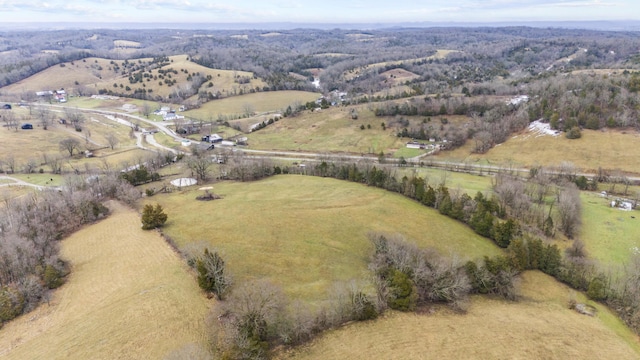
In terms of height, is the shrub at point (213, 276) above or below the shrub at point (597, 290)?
above

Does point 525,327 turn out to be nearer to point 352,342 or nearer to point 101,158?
point 352,342

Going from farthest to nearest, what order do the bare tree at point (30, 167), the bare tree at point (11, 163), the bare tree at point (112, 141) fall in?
the bare tree at point (112, 141)
the bare tree at point (30, 167)
the bare tree at point (11, 163)

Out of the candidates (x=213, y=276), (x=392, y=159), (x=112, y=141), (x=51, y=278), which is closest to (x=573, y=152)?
(x=392, y=159)

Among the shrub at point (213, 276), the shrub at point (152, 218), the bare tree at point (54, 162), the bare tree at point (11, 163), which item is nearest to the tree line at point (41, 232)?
the shrub at point (152, 218)

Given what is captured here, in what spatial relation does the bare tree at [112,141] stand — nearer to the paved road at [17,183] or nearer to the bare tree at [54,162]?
the bare tree at [54,162]

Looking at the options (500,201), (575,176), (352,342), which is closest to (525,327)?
(352,342)
